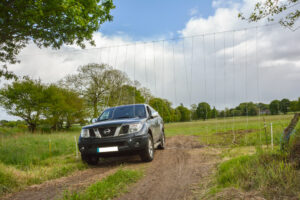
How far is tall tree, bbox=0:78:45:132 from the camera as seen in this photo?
2728 cm

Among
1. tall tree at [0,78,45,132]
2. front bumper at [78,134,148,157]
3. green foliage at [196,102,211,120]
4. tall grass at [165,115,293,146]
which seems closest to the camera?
front bumper at [78,134,148,157]

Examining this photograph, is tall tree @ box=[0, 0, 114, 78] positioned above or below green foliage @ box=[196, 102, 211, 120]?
above

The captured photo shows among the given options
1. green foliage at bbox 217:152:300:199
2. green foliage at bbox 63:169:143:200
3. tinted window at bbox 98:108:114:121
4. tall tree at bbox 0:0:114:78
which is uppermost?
tall tree at bbox 0:0:114:78

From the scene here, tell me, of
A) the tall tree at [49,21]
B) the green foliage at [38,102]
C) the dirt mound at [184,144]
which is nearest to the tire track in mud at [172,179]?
the dirt mound at [184,144]

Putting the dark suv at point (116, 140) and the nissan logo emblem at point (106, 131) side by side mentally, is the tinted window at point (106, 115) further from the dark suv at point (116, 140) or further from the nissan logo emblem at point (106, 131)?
the nissan logo emblem at point (106, 131)

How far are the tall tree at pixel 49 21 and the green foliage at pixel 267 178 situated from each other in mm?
6693

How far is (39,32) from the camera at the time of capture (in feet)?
29.9

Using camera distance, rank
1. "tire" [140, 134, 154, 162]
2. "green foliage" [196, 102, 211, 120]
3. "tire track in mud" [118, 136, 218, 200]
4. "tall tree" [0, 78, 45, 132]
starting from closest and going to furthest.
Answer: "tire track in mud" [118, 136, 218, 200] → "tire" [140, 134, 154, 162] → "green foliage" [196, 102, 211, 120] → "tall tree" [0, 78, 45, 132]

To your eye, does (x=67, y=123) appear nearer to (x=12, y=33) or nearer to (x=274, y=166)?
(x=12, y=33)

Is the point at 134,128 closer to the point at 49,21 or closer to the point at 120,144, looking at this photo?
the point at 120,144

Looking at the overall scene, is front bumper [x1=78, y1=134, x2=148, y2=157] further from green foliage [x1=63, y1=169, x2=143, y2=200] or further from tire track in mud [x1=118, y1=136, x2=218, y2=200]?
green foliage [x1=63, y1=169, x2=143, y2=200]

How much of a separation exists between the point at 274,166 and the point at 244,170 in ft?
1.57

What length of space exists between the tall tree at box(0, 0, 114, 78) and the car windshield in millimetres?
3263

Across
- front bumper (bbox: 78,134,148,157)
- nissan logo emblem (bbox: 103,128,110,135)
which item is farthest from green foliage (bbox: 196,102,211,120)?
nissan logo emblem (bbox: 103,128,110,135)
